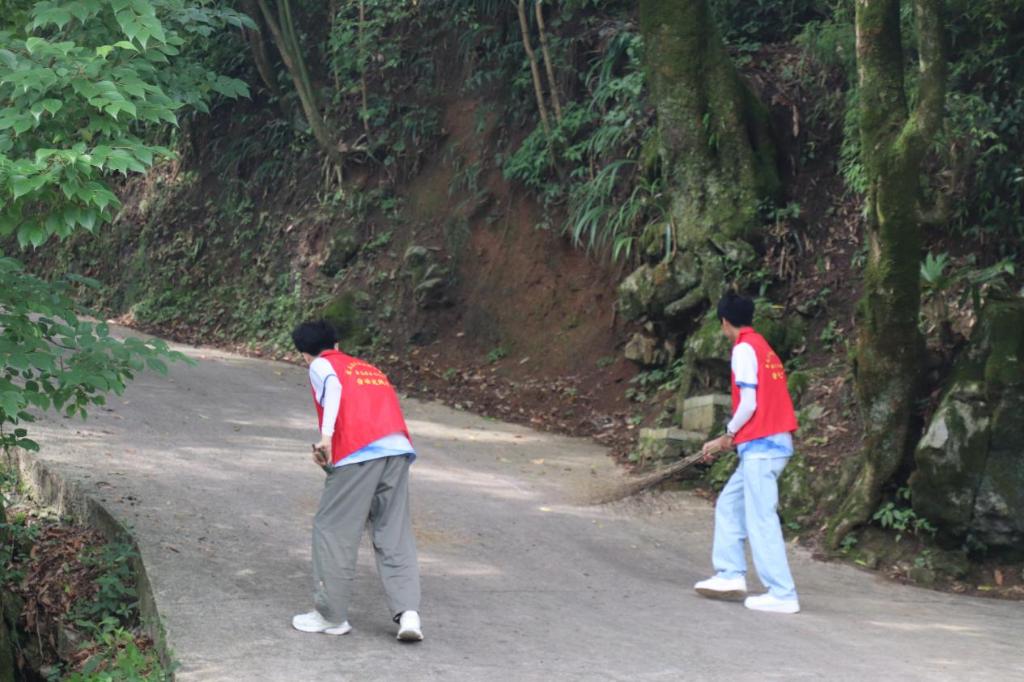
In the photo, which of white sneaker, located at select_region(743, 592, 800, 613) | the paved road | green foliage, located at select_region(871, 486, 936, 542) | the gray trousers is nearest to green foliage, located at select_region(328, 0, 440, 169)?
the paved road

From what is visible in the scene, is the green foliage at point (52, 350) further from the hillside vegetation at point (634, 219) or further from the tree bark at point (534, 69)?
the tree bark at point (534, 69)

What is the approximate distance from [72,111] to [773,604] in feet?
15.7

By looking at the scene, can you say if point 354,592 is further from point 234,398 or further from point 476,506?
point 234,398

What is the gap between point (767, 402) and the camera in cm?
698

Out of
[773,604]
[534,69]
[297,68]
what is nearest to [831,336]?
[773,604]

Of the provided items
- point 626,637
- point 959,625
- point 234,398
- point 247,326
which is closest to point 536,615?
point 626,637

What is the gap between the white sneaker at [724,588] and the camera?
7180mm

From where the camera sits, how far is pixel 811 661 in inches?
232

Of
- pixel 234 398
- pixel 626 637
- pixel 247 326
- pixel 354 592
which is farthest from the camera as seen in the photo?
pixel 247 326

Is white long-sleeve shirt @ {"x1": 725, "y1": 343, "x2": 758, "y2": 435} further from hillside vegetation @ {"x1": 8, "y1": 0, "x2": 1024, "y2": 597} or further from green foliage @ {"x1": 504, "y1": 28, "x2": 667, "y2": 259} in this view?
green foliage @ {"x1": 504, "y1": 28, "x2": 667, "y2": 259}

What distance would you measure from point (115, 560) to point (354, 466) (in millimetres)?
2215

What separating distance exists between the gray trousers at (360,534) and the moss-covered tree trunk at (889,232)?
4187mm

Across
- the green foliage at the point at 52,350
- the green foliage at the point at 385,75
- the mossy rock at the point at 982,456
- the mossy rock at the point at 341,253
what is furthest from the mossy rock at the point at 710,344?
the green foliage at the point at 385,75

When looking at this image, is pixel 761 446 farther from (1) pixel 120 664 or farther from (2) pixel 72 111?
(2) pixel 72 111
